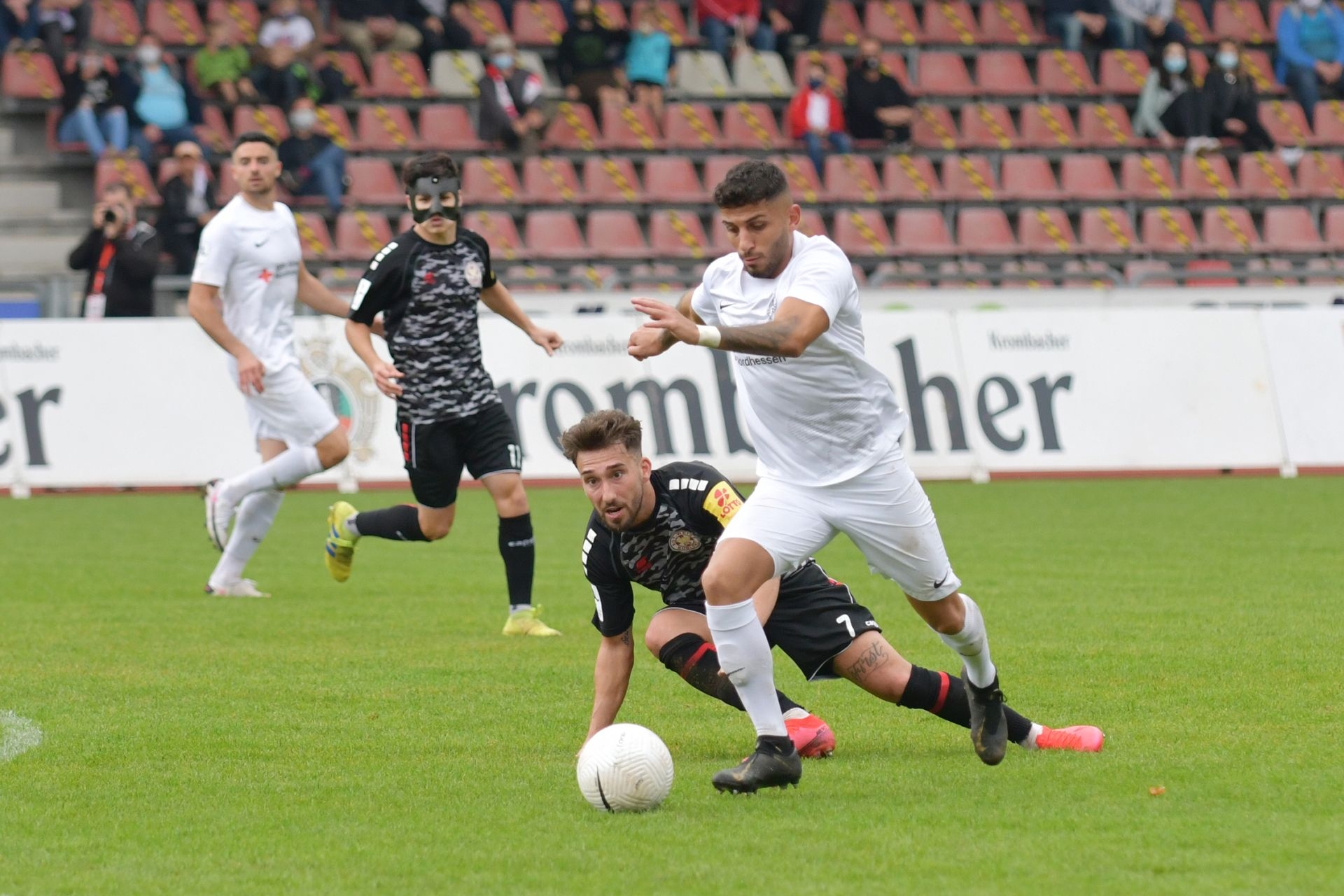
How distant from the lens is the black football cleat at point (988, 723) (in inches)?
233

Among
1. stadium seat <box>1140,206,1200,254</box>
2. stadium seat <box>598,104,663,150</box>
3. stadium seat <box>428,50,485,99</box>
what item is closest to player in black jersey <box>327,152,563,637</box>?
stadium seat <box>598,104,663,150</box>

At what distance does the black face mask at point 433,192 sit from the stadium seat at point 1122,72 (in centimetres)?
1814

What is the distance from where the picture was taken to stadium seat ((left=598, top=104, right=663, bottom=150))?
76.5 feet

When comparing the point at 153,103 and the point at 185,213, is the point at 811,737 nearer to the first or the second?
the point at 185,213

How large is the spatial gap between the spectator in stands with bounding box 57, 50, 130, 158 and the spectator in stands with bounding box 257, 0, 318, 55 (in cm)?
200

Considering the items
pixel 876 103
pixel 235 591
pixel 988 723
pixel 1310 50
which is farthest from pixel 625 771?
pixel 1310 50

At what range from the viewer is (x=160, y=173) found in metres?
20.6

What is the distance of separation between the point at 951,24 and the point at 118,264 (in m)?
13.2

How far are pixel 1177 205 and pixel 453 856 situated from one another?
69.1 ft

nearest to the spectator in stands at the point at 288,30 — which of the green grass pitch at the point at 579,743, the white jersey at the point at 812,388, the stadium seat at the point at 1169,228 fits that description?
the stadium seat at the point at 1169,228

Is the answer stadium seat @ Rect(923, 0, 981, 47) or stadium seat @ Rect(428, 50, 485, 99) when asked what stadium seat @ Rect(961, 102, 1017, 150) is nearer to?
stadium seat @ Rect(923, 0, 981, 47)

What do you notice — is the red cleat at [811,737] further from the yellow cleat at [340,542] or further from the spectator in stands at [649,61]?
the spectator in stands at [649,61]

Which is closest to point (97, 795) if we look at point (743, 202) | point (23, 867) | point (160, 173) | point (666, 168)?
point (23, 867)

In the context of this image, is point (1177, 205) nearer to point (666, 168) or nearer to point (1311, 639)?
point (666, 168)
